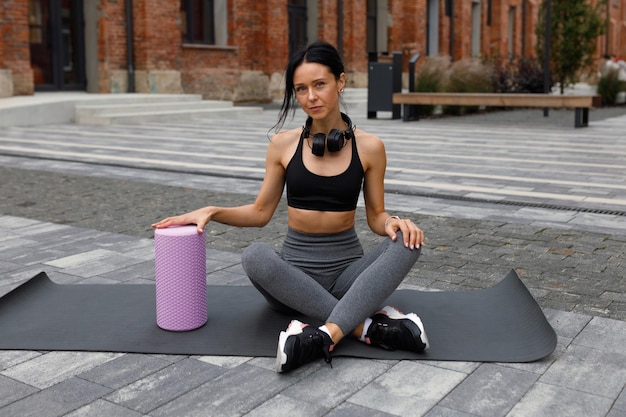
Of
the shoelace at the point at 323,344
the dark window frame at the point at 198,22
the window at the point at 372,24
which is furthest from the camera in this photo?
the window at the point at 372,24

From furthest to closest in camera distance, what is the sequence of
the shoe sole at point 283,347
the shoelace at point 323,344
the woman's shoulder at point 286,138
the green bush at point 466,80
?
1. the green bush at point 466,80
2. the woman's shoulder at point 286,138
3. the shoelace at point 323,344
4. the shoe sole at point 283,347

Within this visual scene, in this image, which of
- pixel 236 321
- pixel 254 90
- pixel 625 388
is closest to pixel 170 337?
pixel 236 321

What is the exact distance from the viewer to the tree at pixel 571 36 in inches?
932

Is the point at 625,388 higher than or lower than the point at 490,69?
lower

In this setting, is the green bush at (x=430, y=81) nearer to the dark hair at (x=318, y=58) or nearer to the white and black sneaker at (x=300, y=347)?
the dark hair at (x=318, y=58)

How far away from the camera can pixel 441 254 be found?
200 inches

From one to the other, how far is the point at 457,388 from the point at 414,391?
164mm

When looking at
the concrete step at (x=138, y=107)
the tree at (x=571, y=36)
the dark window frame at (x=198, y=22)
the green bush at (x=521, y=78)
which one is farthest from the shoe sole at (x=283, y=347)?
the tree at (x=571, y=36)

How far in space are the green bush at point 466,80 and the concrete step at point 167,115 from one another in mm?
4874

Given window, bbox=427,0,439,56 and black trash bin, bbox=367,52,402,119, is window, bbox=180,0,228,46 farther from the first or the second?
window, bbox=427,0,439,56

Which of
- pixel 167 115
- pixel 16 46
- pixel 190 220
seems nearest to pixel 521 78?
pixel 167 115

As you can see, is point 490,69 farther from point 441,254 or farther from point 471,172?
point 441,254

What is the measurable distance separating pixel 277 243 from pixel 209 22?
18.3 meters

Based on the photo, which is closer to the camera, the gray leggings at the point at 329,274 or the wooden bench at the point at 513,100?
the gray leggings at the point at 329,274
